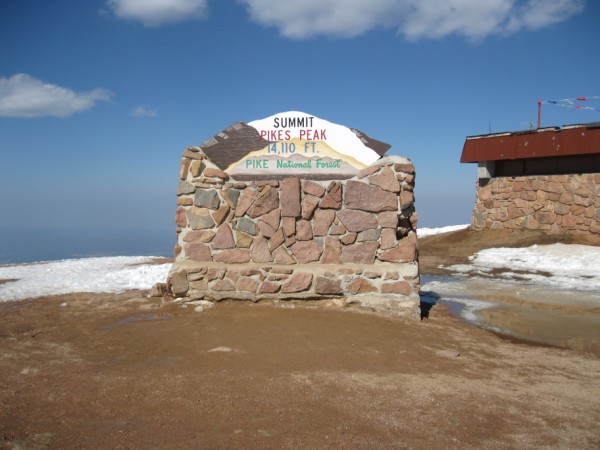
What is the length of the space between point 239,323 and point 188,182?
285 cm

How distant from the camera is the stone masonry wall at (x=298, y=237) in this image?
7.51m

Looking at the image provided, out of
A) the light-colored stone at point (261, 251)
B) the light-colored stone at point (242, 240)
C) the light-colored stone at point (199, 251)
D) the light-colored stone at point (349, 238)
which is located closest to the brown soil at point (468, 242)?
the light-colored stone at point (349, 238)

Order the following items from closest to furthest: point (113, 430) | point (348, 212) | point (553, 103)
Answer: point (113, 430) → point (348, 212) → point (553, 103)

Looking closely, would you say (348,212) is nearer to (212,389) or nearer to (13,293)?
(212,389)

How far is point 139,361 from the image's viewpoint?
15.7 ft

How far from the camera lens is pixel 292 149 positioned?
8.02 m

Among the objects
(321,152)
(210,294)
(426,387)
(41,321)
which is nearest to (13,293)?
(41,321)

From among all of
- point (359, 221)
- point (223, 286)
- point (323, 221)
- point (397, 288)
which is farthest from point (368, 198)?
point (223, 286)

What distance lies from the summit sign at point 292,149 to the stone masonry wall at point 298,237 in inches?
7.9

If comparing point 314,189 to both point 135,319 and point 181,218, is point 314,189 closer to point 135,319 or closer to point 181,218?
point 181,218

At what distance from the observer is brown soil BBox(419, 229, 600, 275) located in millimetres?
16750

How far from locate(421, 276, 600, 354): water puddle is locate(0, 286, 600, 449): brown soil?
797 mm

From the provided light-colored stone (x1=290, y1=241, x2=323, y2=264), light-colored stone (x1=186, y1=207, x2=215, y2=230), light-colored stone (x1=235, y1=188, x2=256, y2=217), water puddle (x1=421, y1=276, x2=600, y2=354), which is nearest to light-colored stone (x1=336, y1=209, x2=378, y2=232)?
light-colored stone (x1=290, y1=241, x2=323, y2=264)

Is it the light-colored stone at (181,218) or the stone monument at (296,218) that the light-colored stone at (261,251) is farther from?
the light-colored stone at (181,218)
